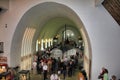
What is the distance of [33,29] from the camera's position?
80.4 feet

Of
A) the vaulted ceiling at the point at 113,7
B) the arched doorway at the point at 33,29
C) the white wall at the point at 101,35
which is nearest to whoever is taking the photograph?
the vaulted ceiling at the point at 113,7

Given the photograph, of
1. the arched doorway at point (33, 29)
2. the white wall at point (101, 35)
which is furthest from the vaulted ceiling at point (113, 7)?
the arched doorway at point (33, 29)

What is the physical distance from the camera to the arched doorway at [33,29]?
18009mm

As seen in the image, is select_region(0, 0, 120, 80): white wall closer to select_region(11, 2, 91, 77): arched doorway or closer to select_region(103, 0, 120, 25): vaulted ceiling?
select_region(103, 0, 120, 25): vaulted ceiling

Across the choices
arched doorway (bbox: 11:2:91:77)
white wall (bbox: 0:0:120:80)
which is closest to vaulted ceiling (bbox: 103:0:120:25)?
white wall (bbox: 0:0:120:80)

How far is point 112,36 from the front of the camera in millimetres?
15664

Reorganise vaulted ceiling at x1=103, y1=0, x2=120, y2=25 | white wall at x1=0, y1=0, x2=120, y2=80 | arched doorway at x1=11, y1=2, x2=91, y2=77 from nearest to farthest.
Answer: vaulted ceiling at x1=103, y1=0, x2=120, y2=25, white wall at x1=0, y1=0, x2=120, y2=80, arched doorway at x1=11, y1=2, x2=91, y2=77

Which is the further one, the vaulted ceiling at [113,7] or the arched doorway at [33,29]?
the arched doorway at [33,29]

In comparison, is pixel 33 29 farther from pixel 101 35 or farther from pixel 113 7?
pixel 113 7

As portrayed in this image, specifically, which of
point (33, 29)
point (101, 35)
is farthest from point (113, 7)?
point (33, 29)

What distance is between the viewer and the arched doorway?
18.0m

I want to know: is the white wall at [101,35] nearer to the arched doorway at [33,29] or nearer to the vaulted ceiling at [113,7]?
the vaulted ceiling at [113,7]

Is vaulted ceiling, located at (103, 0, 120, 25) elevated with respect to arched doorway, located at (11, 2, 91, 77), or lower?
lower

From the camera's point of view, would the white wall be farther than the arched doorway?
No
